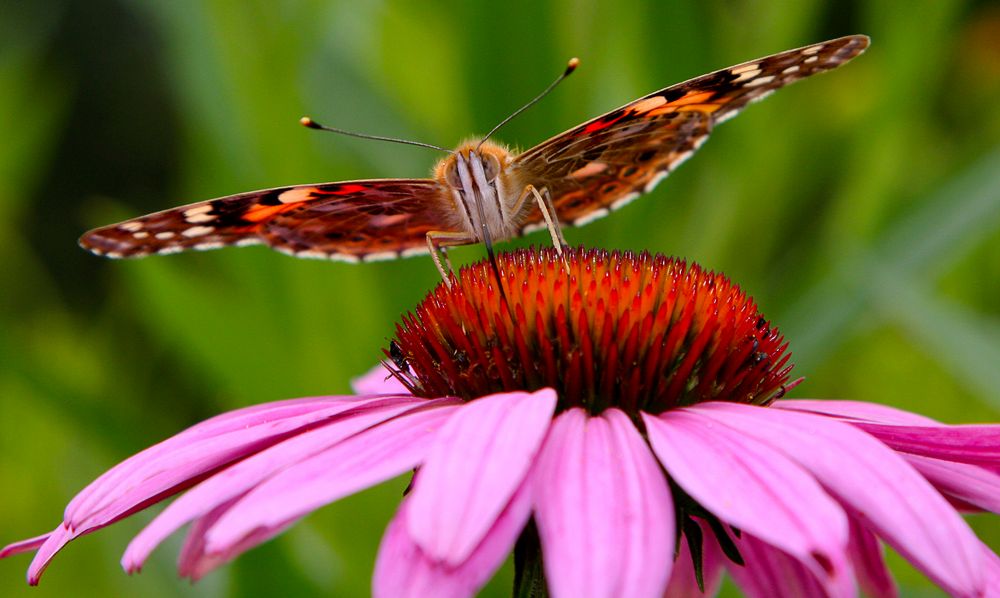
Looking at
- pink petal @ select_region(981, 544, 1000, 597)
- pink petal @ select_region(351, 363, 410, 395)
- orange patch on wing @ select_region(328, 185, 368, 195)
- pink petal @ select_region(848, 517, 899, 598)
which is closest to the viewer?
pink petal @ select_region(981, 544, 1000, 597)

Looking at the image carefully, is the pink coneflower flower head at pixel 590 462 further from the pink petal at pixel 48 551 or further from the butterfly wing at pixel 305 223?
the butterfly wing at pixel 305 223

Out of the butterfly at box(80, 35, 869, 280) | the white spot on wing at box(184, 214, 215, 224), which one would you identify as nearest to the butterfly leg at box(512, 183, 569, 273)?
the butterfly at box(80, 35, 869, 280)

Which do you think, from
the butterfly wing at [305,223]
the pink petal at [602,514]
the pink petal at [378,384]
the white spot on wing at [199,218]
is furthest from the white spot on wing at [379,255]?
the pink petal at [602,514]

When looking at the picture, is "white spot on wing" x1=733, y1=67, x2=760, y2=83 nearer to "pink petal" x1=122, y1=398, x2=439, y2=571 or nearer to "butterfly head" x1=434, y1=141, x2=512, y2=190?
"butterfly head" x1=434, y1=141, x2=512, y2=190

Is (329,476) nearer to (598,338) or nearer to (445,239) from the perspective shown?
(598,338)

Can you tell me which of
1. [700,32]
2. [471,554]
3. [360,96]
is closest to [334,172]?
[360,96]

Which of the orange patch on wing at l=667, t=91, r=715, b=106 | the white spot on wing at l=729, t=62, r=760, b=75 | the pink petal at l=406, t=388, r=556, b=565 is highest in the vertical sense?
the white spot on wing at l=729, t=62, r=760, b=75

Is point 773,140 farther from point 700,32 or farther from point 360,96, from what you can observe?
point 360,96
